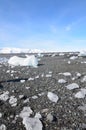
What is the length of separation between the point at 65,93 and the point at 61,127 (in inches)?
68.7

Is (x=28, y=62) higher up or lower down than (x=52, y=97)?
higher up

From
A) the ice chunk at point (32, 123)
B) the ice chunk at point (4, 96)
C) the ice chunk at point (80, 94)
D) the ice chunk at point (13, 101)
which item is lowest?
the ice chunk at point (32, 123)

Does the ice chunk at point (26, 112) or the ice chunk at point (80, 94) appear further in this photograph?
the ice chunk at point (80, 94)

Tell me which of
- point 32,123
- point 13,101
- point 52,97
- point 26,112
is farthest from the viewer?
point 52,97

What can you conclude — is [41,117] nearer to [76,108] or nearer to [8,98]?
[76,108]

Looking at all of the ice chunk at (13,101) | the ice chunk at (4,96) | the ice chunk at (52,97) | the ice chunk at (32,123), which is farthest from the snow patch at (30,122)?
the ice chunk at (4,96)

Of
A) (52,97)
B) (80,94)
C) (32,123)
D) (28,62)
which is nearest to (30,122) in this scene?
(32,123)

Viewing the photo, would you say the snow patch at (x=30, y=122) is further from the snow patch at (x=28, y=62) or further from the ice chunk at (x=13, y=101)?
the snow patch at (x=28, y=62)

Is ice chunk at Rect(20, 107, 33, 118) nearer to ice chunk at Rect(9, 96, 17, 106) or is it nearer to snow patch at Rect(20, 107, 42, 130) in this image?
snow patch at Rect(20, 107, 42, 130)

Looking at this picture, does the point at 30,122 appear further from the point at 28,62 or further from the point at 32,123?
the point at 28,62

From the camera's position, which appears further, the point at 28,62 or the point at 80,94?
the point at 28,62

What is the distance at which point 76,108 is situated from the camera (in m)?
4.15

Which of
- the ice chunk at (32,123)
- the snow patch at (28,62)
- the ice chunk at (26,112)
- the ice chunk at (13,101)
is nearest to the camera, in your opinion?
the ice chunk at (32,123)

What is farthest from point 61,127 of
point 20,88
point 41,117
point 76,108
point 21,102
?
point 20,88
